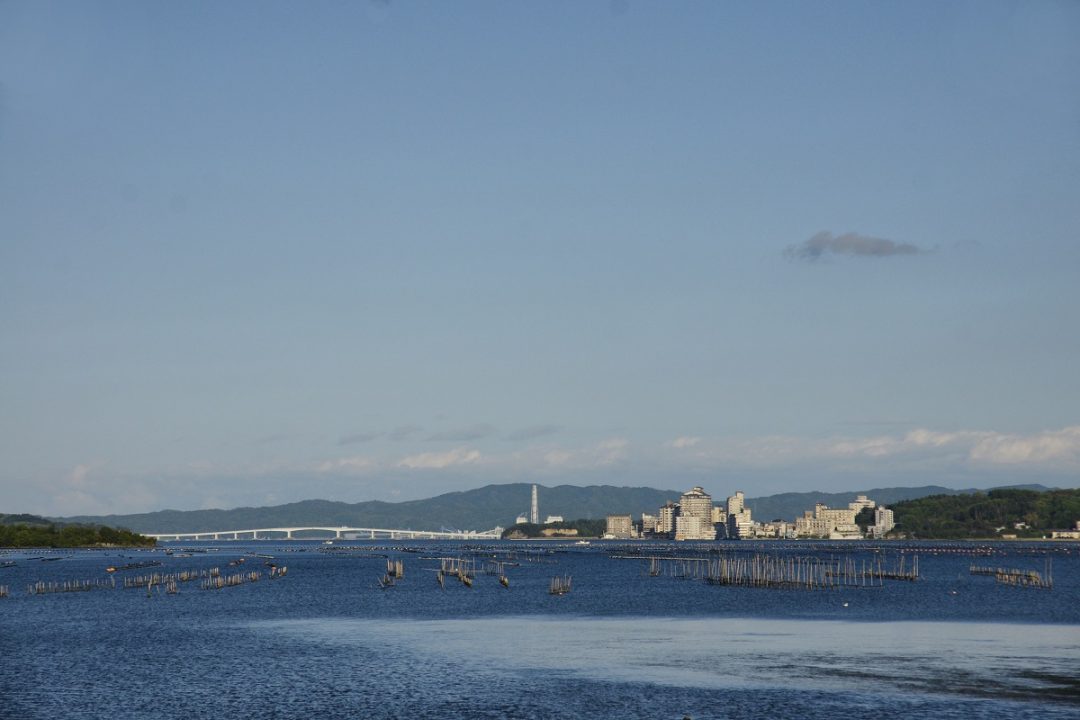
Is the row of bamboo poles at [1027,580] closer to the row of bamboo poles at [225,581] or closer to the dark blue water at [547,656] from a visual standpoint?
the dark blue water at [547,656]

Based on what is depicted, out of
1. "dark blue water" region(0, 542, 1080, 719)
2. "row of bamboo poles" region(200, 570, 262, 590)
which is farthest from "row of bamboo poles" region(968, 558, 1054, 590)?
"row of bamboo poles" region(200, 570, 262, 590)

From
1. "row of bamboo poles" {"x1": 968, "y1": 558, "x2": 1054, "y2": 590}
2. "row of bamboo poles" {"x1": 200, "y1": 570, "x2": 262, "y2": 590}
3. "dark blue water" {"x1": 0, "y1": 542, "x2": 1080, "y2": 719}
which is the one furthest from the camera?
"row of bamboo poles" {"x1": 200, "y1": 570, "x2": 262, "y2": 590}

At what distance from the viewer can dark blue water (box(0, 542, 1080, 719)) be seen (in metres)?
54.1

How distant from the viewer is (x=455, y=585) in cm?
15400

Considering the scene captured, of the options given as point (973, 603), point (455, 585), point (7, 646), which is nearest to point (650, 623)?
point (973, 603)

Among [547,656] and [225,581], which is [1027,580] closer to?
[547,656]

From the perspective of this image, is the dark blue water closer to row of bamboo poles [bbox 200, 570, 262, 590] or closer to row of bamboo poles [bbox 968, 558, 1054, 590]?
row of bamboo poles [bbox 968, 558, 1054, 590]

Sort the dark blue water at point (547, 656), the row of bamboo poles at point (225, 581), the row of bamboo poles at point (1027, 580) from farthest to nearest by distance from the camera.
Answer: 1. the row of bamboo poles at point (225, 581)
2. the row of bamboo poles at point (1027, 580)
3. the dark blue water at point (547, 656)

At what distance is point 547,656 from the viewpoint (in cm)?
7138

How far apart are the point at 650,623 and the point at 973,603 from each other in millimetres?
38873

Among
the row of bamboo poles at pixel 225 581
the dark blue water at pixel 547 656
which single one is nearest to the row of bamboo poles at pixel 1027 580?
the dark blue water at pixel 547 656

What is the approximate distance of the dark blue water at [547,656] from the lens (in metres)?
54.1

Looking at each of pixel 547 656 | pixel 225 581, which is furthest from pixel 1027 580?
pixel 225 581

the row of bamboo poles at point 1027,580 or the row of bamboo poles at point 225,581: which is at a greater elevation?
the row of bamboo poles at point 1027,580
